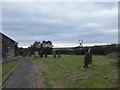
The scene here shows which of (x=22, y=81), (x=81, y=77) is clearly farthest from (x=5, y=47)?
(x=81, y=77)

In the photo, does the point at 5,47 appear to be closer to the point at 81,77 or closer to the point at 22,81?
the point at 22,81

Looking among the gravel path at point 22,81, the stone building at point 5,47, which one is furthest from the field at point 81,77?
the stone building at point 5,47

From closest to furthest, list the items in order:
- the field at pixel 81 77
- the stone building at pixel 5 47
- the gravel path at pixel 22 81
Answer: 1. the field at pixel 81 77
2. the gravel path at pixel 22 81
3. the stone building at pixel 5 47

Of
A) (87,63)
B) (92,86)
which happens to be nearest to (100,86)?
(92,86)

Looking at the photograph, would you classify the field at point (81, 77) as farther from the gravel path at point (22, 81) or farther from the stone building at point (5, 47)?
the stone building at point (5, 47)

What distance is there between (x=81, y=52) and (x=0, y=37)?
30935 mm

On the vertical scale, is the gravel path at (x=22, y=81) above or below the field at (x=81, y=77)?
below

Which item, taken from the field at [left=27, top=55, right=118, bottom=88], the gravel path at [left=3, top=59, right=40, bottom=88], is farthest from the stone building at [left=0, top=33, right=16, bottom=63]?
the gravel path at [left=3, top=59, right=40, bottom=88]

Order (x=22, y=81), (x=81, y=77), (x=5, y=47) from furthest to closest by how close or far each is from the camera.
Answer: (x=5, y=47) → (x=81, y=77) → (x=22, y=81)

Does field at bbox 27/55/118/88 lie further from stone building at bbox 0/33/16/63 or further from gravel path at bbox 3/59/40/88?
stone building at bbox 0/33/16/63

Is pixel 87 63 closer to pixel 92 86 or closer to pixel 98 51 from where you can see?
pixel 92 86

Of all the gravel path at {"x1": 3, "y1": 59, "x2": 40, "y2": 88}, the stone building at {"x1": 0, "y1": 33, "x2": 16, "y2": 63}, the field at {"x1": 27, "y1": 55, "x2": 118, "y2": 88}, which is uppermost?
the stone building at {"x1": 0, "y1": 33, "x2": 16, "y2": 63}

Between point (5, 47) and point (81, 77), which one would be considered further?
point (5, 47)

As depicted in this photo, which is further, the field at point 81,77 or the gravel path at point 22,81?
the gravel path at point 22,81
